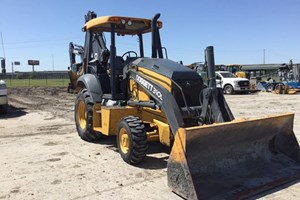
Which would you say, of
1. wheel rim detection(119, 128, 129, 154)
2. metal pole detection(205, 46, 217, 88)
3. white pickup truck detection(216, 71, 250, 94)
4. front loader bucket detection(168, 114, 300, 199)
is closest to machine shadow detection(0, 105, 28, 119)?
A: wheel rim detection(119, 128, 129, 154)

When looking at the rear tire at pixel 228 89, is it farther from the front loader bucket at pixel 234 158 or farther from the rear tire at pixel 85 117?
the front loader bucket at pixel 234 158

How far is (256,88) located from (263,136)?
75.3 ft

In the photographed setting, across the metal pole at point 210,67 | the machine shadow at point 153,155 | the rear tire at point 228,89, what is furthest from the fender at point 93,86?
the rear tire at point 228,89

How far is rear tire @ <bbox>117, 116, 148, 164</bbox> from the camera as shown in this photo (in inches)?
229

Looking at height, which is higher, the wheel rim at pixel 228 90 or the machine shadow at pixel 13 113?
the wheel rim at pixel 228 90

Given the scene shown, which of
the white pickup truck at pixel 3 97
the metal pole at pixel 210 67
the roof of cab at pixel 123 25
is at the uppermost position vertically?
the roof of cab at pixel 123 25

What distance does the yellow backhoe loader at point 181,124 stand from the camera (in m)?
4.66

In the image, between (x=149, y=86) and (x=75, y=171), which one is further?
(x=149, y=86)

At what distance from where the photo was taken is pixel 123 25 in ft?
24.9

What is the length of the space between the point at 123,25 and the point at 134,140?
2.96m

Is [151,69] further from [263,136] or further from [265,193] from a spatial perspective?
[265,193]

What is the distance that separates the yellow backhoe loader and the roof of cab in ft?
0.07

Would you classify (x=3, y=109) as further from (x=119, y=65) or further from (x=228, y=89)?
(x=228, y=89)

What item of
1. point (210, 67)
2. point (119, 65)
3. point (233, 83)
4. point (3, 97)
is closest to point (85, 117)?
point (119, 65)
